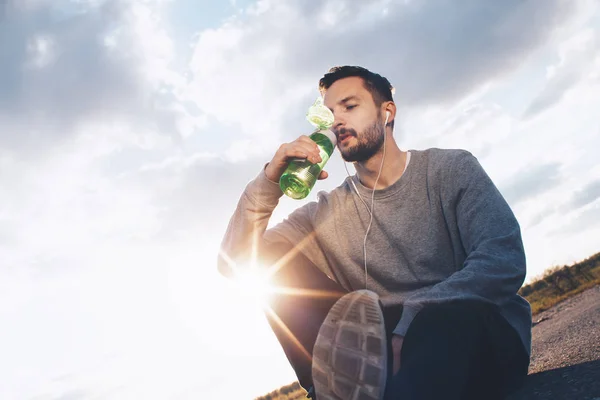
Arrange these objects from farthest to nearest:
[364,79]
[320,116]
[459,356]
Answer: [364,79] → [320,116] → [459,356]

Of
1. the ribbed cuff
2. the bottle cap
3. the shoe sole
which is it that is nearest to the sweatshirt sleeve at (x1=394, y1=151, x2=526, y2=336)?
the ribbed cuff

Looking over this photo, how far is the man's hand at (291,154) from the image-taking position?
211cm

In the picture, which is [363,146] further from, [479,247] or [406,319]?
[406,319]

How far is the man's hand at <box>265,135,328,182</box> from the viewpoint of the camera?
211 cm

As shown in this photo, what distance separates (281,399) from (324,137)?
12.8 metres

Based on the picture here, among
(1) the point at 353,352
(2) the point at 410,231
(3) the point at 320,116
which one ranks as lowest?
(1) the point at 353,352

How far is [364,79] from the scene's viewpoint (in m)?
2.82

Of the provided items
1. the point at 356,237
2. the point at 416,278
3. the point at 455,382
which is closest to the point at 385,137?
the point at 356,237

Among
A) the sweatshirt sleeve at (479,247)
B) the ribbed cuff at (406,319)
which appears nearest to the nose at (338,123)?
the sweatshirt sleeve at (479,247)

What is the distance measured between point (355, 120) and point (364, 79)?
395 mm

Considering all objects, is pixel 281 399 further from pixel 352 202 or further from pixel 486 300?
pixel 486 300

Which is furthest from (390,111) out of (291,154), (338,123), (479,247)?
(479,247)

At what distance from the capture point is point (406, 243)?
2.29 metres

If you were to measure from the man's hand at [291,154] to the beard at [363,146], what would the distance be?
18.2 inches
